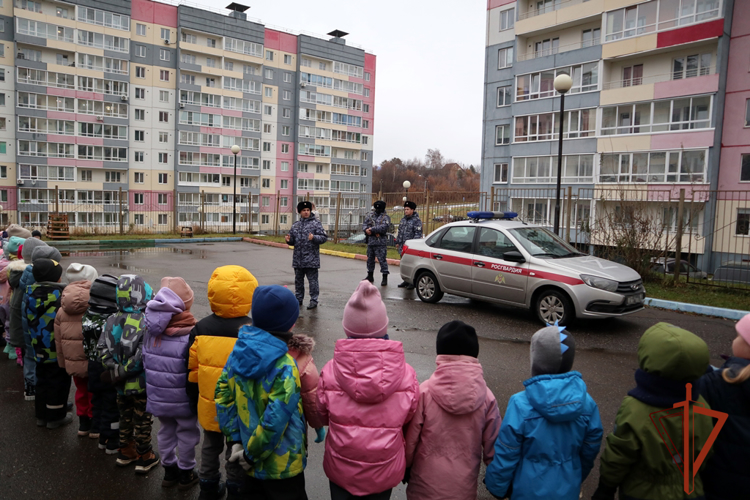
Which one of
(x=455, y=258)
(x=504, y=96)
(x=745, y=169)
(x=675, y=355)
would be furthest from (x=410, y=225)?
(x=504, y=96)

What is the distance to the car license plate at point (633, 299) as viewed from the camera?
7836 mm

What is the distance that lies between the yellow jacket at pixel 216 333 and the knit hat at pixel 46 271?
2.11 meters

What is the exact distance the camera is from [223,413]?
9.07 feet

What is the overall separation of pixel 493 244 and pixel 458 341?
6.67 metres

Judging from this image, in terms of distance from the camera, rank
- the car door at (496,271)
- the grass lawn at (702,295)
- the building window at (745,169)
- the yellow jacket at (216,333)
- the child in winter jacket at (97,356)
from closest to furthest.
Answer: the yellow jacket at (216,333)
the child in winter jacket at (97,356)
the car door at (496,271)
the grass lawn at (702,295)
the building window at (745,169)

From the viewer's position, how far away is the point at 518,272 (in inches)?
335

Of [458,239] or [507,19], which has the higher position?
[507,19]

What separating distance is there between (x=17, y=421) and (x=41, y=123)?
57.3 m

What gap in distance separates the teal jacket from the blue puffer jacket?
1063 mm

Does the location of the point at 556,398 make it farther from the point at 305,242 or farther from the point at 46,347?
the point at 305,242

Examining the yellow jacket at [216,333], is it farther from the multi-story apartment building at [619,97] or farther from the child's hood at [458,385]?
the multi-story apartment building at [619,97]

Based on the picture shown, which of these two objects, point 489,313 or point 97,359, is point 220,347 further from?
point 489,313

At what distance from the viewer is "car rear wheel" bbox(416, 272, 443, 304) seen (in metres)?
10.0

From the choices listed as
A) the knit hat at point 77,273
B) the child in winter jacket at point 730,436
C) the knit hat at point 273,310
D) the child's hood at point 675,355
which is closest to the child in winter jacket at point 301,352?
the knit hat at point 273,310
